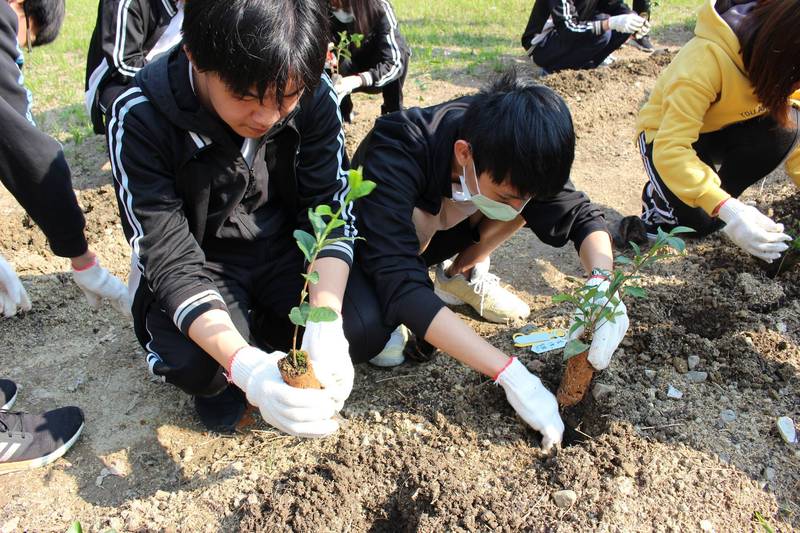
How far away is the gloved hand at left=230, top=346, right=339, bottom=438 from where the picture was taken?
1633mm

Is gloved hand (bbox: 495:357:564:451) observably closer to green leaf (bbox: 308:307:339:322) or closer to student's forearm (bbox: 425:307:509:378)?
student's forearm (bbox: 425:307:509:378)

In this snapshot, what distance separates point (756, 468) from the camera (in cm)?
189

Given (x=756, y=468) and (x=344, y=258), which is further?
(x=344, y=258)

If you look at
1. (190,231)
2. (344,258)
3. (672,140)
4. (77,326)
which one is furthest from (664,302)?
(77,326)

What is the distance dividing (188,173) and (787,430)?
2075 millimetres

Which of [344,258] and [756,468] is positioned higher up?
[344,258]

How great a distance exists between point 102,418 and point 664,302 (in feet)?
7.51

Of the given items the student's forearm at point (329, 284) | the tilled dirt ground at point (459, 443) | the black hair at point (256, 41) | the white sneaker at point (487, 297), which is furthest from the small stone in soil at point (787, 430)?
the black hair at point (256, 41)

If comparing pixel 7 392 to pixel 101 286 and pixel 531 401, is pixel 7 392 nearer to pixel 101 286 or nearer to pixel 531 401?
pixel 101 286

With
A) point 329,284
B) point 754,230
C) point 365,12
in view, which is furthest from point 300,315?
point 365,12

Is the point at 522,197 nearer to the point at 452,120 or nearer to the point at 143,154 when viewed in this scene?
the point at 452,120

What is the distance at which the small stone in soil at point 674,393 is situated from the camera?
2.09m

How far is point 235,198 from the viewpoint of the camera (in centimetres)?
194

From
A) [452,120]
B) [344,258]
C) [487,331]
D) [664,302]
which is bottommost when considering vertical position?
[487,331]
